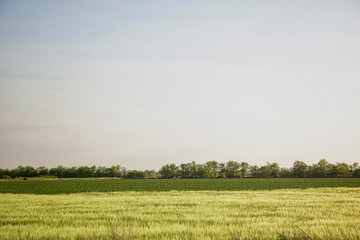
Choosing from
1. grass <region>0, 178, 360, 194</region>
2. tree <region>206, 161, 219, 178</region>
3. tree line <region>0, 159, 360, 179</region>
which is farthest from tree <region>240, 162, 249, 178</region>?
grass <region>0, 178, 360, 194</region>

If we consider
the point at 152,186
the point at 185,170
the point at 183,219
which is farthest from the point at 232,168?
the point at 183,219

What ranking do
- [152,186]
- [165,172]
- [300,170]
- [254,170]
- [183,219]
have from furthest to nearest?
[165,172]
[254,170]
[300,170]
[152,186]
[183,219]

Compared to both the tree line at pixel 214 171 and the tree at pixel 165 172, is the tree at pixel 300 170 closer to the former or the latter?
the tree line at pixel 214 171

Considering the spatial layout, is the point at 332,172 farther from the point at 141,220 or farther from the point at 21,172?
the point at 21,172

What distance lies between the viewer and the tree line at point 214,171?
470 feet

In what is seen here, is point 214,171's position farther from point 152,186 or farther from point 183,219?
point 183,219

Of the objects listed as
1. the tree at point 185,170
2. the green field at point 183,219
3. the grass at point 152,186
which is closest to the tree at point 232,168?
the tree at point 185,170

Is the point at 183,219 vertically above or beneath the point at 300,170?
above

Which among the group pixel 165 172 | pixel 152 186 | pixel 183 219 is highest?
pixel 183 219

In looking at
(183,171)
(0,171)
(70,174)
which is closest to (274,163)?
(183,171)

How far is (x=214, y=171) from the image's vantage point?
602 ft

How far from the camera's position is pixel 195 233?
23.0 feet

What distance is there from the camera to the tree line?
143275mm

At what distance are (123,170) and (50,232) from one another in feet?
653
